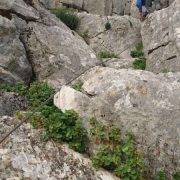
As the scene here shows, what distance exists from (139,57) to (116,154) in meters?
11.3

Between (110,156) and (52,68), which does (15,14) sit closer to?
(52,68)

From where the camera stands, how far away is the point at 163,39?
20375 mm

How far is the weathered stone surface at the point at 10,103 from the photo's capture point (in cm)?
1424

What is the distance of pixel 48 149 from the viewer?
1120 cm

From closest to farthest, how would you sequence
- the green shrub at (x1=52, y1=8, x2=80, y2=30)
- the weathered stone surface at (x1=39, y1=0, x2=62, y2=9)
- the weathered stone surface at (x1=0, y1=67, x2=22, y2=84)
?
1. the weathered stone surface at (x1=0, y1=67, x2=22, y2=84)
2. the green shrub at (x1=52, y1=8, x2=80, y2=30)
3. the weathered stone surface at (x1=39, y1=0, x2=62, y2=9)

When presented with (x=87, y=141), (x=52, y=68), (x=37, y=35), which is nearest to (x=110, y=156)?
(x=87, y=141)

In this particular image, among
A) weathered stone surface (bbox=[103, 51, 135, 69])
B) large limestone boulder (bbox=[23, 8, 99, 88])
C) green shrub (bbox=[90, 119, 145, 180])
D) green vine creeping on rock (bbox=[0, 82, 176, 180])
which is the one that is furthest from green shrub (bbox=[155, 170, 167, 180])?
weathered stone surface (bbox=[103, 51, 135, 69])

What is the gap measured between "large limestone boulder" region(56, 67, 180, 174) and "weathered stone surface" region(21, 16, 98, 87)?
14.6ft

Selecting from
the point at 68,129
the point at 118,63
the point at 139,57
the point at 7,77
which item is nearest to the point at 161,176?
the point at 68,129

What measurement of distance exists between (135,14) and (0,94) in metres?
19.5

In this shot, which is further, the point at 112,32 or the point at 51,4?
the point at 51,4

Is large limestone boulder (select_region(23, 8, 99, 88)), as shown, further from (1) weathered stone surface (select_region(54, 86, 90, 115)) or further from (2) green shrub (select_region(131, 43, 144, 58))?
(1) weathered stone surface (select_region(54, 86, 90, 115))

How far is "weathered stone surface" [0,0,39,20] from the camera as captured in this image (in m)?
18.9

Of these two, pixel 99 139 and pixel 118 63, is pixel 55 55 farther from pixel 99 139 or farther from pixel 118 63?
pixel 99 139
